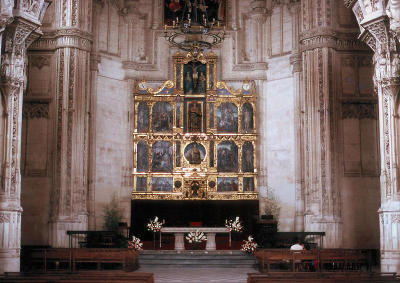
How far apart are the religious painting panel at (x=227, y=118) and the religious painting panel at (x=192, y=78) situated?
1367 mm

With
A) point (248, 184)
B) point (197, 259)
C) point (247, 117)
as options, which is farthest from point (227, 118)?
point (197, 259)

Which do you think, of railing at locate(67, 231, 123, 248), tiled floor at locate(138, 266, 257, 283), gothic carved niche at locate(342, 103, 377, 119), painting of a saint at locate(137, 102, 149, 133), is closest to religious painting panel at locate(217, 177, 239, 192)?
painting of a saint at locate(137, 102, 149, 133)

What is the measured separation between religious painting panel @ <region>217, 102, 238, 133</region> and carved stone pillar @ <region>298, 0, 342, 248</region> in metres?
4.50

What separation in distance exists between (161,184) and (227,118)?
15.4 ft

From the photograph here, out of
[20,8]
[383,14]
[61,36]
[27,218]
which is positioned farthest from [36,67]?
[383,14]

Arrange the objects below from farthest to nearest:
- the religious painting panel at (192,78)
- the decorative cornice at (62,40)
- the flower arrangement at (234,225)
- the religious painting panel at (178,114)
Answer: the religious painting panel at (192,78) → the religious painting panel at (178,114) → the flower arrangement at (234,225) → the decorative cornice at (62,40)

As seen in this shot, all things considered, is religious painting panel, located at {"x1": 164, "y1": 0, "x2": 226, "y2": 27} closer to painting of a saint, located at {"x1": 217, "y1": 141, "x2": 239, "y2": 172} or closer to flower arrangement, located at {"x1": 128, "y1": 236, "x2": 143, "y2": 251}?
painting of a saint, located at {"x1": 217, "y1": 141, "x2": 239, "y2": 172}

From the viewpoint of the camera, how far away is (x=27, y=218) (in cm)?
2486

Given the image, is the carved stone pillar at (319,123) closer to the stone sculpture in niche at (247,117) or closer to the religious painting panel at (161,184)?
the stone sculpture in niche at (247,117)

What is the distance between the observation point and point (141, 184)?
2917 cm

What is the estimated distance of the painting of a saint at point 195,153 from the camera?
2912 centimetres

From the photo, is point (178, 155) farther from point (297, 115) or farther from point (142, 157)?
point (297, 115)

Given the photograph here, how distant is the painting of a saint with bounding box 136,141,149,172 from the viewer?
96.2ft

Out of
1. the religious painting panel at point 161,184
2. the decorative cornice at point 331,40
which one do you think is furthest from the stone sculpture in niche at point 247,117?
the decorative cornice at point 331,40
